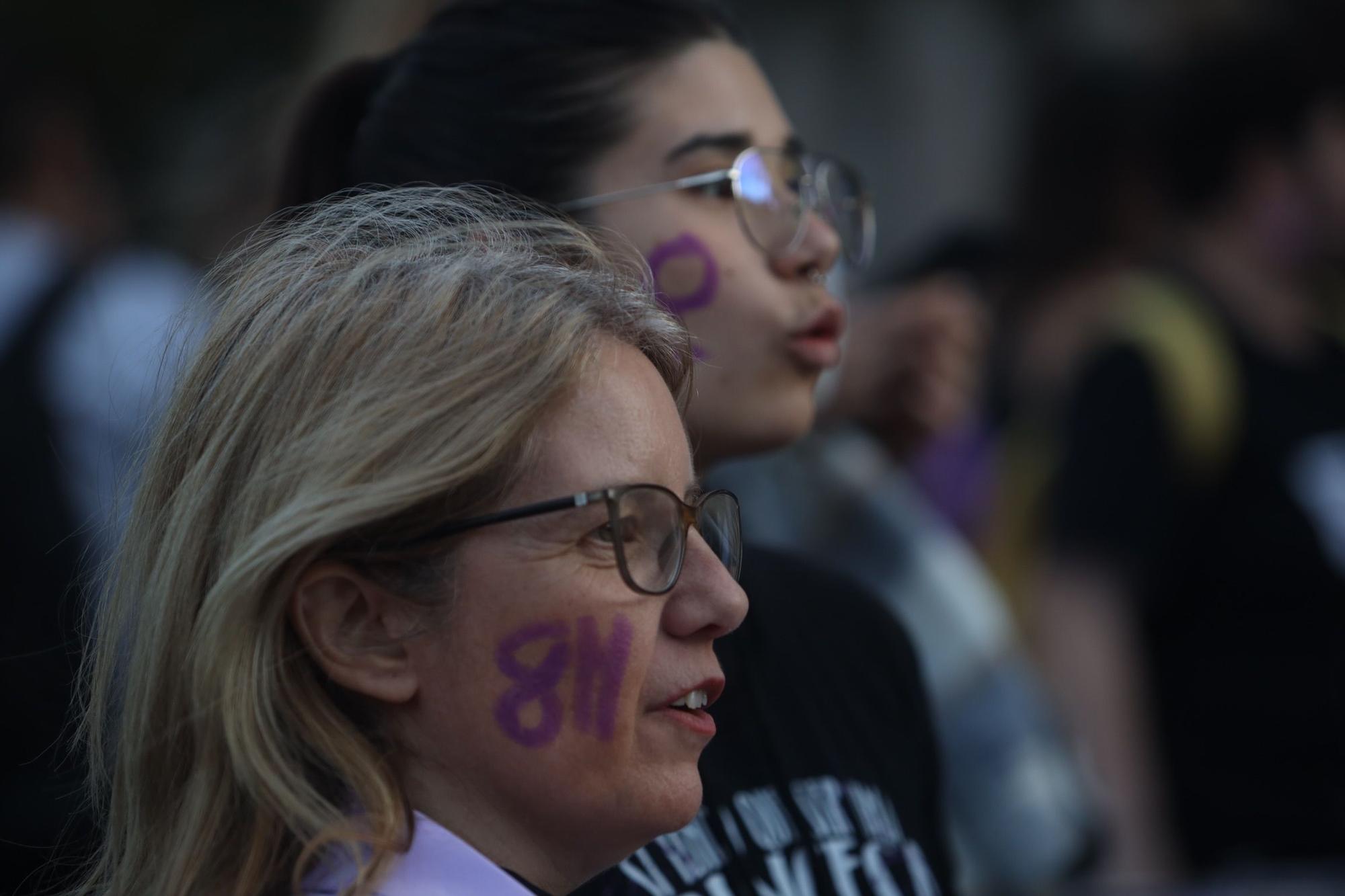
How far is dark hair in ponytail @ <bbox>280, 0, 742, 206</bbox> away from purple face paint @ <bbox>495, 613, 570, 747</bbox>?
78 cm

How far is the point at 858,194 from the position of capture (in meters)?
2.39

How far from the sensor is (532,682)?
1.48 m

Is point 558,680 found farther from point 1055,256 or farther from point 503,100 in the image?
point 1055,256

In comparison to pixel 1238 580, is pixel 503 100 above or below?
above

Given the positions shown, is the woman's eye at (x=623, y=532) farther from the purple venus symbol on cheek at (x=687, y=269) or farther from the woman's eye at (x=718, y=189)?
the woman's eye at (x=718, y=189)

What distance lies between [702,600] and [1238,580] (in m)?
2.23

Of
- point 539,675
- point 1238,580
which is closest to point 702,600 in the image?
point 539,675

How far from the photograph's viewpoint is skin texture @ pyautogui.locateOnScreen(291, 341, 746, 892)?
1.47 meters

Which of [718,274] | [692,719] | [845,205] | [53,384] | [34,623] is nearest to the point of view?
[692,719]

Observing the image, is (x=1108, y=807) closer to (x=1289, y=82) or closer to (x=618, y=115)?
(x=1289, y=82)

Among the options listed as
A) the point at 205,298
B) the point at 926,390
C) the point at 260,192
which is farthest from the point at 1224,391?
the point at 205,298

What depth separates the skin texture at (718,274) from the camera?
6.75ft

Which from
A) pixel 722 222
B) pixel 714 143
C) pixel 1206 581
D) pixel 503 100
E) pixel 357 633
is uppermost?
pixel 503 100

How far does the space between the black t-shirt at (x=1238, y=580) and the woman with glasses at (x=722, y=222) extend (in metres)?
1.47
